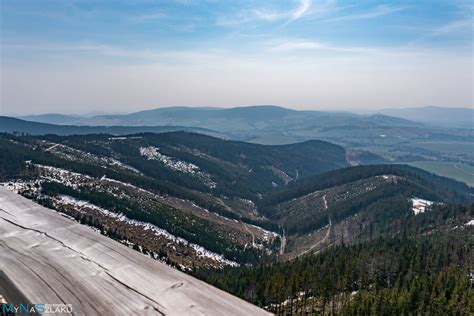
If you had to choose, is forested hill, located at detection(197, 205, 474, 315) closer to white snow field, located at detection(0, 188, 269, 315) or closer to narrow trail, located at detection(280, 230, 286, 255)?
white snow field, located at detection(0, 188, 269, 315)

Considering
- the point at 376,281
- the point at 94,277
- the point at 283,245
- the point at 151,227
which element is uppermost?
the point at 94,277

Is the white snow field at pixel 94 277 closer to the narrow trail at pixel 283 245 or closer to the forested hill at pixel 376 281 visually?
the forested hill at pixel 376 281

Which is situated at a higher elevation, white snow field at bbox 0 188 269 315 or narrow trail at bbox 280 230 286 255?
white snow field at bbox 0 188 269 315

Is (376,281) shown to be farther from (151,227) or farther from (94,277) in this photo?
(151,227)

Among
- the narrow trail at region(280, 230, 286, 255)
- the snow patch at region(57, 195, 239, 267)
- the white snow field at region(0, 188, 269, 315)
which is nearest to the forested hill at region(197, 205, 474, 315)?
the white snow field at region(0, 188, 269, 315)

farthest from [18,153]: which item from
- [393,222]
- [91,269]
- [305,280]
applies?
[91,269]

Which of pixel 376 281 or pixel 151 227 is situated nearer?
pixel 376 281

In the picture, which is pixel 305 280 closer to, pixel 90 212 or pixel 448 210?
pixel 90 212

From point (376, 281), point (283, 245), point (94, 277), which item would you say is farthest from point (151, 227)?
point (94, 277)
